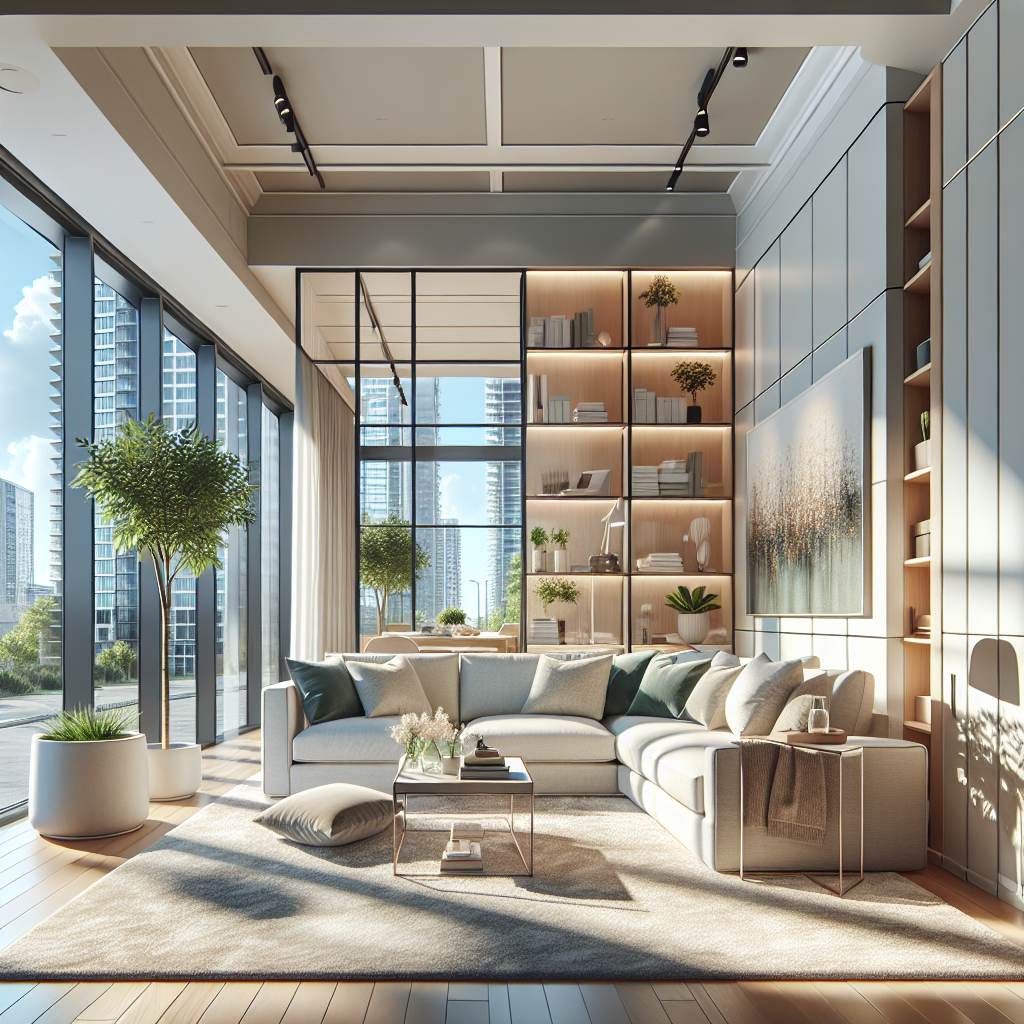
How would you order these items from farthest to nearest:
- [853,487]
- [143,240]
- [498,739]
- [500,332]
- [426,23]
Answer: [500,332] < [143,240] < [498,739] < [853,487] < [426,23]

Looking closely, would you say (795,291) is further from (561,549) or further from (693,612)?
(561,549)

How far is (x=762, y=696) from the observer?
167 inches

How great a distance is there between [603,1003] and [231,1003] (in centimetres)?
96

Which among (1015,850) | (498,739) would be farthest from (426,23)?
(1015,850)

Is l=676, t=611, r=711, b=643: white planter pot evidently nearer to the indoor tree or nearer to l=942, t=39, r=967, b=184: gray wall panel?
the indoor tree

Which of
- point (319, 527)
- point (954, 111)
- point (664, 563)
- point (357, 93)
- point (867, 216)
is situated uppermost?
point (357, 93)

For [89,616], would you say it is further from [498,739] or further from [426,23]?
[426,23]

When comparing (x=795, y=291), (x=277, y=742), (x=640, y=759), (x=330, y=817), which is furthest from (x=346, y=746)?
(x=795, y=291)

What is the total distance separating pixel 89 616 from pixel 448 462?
383 centimetres

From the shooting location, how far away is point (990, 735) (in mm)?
3441

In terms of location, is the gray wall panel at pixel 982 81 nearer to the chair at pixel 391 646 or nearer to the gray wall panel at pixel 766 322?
the gray wall panel at pixel 766 322

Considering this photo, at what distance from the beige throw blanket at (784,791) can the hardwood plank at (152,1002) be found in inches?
82.4

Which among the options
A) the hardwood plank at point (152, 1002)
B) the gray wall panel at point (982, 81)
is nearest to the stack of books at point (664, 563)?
the gray wall panel at point (982, 81)

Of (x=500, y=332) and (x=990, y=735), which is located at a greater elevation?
(x=500, y=332)
